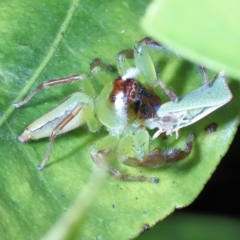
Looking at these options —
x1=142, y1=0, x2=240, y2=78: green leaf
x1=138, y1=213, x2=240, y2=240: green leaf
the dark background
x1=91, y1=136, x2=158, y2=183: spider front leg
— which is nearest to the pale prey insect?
x1=91, y1=136, x2=158, y2=183: spider front leg

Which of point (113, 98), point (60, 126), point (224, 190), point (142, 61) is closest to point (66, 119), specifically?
point (60, 126)

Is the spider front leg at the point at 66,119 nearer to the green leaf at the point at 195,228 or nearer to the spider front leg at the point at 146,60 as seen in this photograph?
the spider front leg at the point at 146,60

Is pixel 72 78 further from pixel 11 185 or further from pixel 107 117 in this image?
pixel 11 185

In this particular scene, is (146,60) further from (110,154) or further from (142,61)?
(110,154)

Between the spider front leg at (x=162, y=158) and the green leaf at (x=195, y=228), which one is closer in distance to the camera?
the spider front leg at (x=162, y=158)

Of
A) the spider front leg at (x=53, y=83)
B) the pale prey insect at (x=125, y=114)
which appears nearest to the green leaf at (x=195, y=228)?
the pale prey insect at (x=125, y=114)

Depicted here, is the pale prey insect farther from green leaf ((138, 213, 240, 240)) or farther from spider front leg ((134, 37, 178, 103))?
green leaf ((138, 213, 240, 240))
